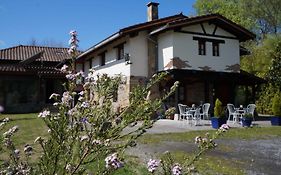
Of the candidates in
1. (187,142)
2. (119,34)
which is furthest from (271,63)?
(187,142)

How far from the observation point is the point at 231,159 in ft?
23.2

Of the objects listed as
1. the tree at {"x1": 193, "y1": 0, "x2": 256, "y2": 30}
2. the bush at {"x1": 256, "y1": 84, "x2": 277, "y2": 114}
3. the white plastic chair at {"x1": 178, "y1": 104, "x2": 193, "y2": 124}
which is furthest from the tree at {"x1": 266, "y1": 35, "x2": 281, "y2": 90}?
the tree at {"x1": 193, "y1": 0, "x2": 256, "y2": 30}

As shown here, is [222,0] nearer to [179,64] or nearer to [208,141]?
→ [179,64]

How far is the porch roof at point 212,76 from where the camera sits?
661 inches

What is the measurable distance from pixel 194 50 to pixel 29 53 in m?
19.7

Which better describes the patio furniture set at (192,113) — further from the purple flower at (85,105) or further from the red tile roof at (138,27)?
the purple flower at (85,105)

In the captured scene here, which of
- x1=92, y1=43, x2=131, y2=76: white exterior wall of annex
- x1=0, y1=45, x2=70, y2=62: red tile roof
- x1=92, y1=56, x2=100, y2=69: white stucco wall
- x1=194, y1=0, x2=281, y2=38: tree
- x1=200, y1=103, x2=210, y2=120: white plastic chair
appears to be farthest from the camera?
x1=194, y1=0, x2=281, y2=38: tree

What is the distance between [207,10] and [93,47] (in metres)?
20.2

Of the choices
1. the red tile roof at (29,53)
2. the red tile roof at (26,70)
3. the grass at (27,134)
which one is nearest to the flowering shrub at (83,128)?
the grass at (27,134)

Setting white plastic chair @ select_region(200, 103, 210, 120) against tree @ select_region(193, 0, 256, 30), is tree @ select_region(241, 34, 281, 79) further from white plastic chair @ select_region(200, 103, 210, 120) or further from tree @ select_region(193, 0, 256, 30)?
tree @ select_region(193, 0, 256, 30)

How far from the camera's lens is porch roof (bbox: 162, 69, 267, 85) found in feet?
55.1

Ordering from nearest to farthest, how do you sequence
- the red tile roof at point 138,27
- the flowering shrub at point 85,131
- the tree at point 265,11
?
the flowering shrub at point 85,131 → the red tile roof at point 138,27 → the tree at point 265,11

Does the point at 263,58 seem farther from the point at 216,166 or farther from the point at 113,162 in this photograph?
the point at 113,162

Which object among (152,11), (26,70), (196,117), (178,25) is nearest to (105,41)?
(152,11)
